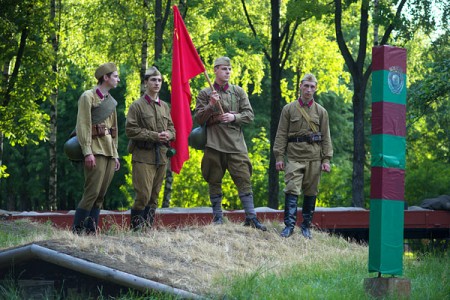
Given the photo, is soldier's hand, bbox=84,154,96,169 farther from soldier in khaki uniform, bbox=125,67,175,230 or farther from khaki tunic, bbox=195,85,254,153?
khaki tunic, bbox=195,85,254,153

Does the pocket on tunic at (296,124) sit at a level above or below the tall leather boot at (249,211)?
above

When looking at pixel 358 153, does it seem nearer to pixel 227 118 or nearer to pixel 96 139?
pixel 227 118

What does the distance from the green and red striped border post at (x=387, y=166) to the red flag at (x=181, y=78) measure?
487 centimetres

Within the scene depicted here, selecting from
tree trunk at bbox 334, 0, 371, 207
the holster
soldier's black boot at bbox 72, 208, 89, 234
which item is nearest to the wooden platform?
tree trunk at bbox 334, 0, 371, 207

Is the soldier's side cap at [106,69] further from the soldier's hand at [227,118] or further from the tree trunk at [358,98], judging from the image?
the tree trunk at [358,98]

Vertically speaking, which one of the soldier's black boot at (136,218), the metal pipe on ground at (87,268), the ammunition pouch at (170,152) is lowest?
the metal pipe on ground at (87,268)

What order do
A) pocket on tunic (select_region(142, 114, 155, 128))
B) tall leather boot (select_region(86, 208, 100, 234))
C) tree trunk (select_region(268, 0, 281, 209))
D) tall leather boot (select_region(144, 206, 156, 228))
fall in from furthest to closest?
tree trunk (select_region(268, 0, 281, 209)) < tall leather boot (select_region(144, 206, 156, 228)) < pocket on tunic (select_region(142, 114, 155, 128)) < tall leather boot (select_region(86, 208, 100, 234))

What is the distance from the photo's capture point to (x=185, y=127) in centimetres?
1297

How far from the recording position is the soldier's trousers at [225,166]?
489 inches

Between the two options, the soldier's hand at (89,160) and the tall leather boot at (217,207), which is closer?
the soldier's hand at (89,160)

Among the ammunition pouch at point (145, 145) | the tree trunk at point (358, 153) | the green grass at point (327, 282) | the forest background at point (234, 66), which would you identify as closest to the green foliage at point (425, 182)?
the forest background at point (234, 66)

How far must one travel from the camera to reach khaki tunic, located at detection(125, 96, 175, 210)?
1206cm

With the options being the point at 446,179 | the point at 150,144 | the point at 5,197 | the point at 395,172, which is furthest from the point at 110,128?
the point at 5,197

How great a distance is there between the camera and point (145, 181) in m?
12.0
